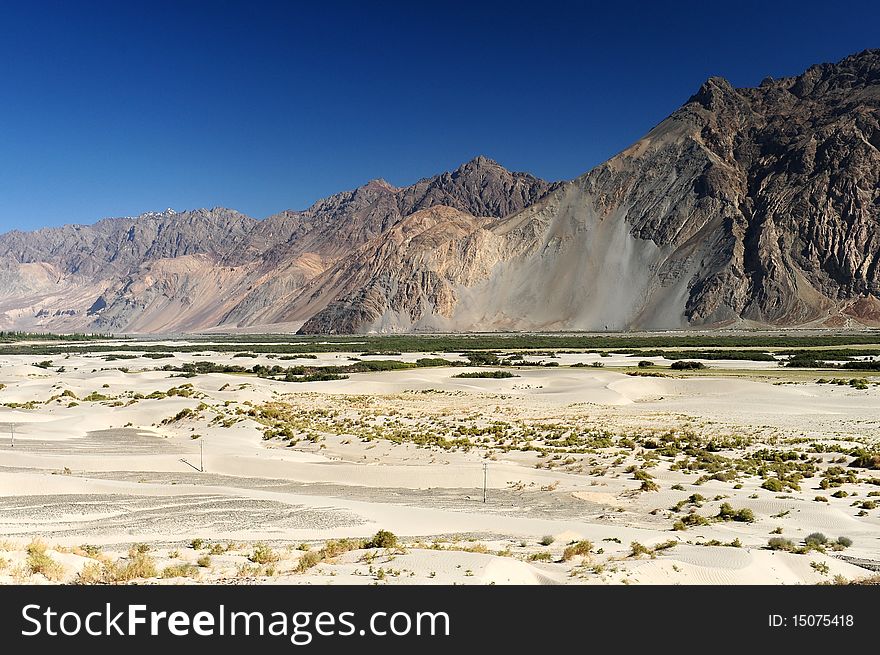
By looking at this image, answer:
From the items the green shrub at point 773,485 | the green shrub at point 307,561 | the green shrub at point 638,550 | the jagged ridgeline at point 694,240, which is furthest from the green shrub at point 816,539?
the jagged ridgeline at point 694,240

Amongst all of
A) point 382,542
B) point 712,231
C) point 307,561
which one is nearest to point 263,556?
point 307,561

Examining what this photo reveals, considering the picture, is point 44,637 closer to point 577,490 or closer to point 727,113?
point 577,490

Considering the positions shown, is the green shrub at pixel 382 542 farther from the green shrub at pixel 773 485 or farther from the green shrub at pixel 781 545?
the green shrub at pixel 773 485

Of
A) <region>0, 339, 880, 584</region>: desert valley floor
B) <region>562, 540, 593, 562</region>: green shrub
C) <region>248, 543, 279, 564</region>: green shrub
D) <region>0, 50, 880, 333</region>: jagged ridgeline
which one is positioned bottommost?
<region>0, 339, 880, 584</region>: desert valley floor

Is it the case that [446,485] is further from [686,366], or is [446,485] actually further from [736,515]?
[686,366]

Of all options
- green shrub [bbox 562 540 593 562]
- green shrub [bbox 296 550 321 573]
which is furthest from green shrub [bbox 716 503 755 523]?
green shrub [bbox 296 550 321 573]

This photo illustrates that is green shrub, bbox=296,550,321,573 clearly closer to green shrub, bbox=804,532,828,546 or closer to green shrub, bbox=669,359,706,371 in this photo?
green shrub, bbox=804,532,828,546

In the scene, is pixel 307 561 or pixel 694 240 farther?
pixel 694 240

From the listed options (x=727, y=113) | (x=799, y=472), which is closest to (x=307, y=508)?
(x=799, y=472)

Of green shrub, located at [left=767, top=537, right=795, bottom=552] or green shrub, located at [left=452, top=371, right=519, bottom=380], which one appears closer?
green shrub, located at [left=767, top=537, right=795, bottom=552]
